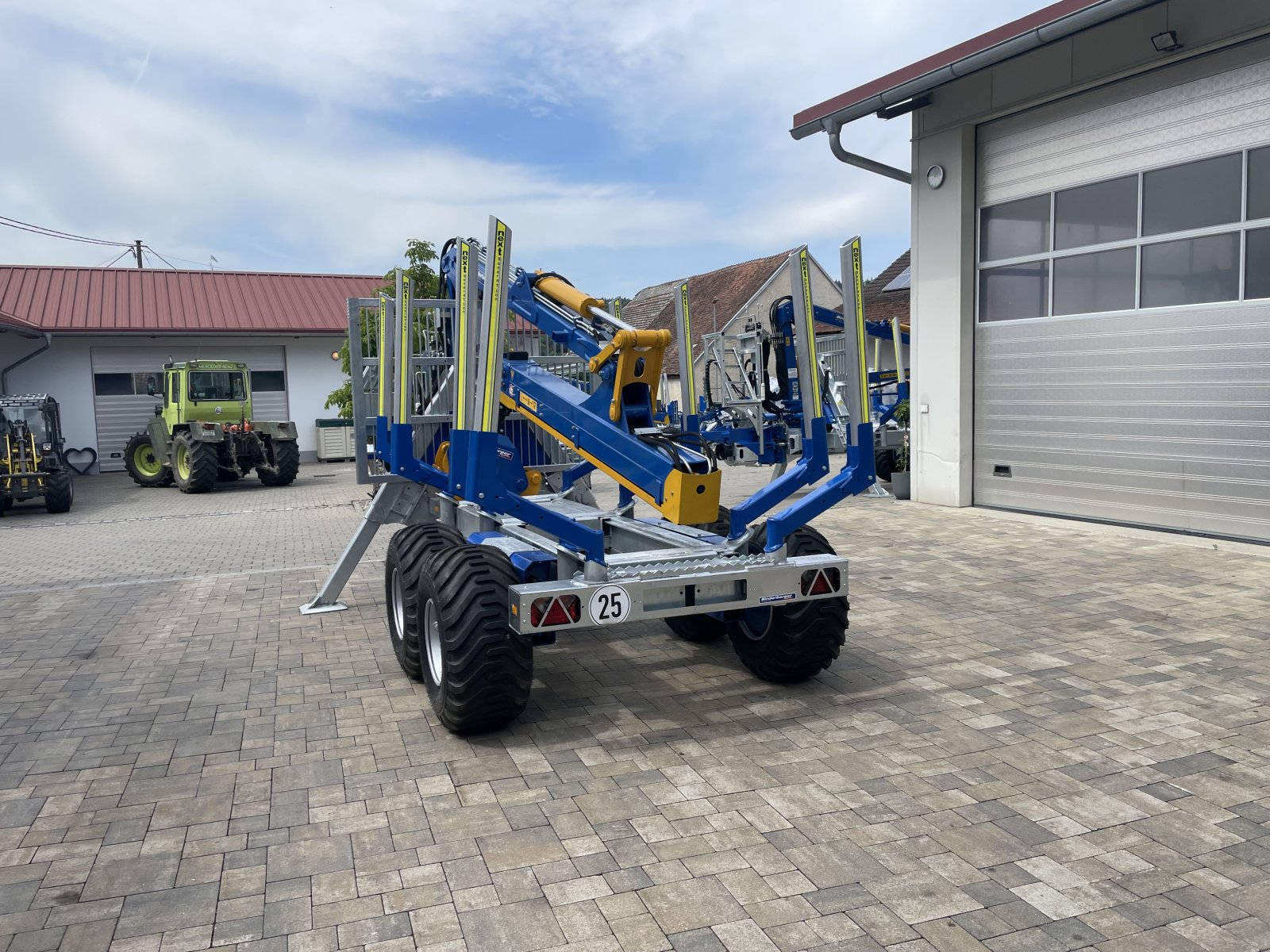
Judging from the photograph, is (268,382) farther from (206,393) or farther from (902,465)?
(902,465)

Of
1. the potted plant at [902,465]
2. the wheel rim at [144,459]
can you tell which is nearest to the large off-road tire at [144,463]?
the wheel rim at [144,459]

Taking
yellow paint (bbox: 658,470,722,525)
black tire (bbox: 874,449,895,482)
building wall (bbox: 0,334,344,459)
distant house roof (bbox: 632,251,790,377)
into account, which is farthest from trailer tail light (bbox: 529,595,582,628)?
distant house roof (bbox: 632,251,790,377)

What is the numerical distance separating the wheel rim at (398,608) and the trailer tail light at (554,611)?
4.92 feet

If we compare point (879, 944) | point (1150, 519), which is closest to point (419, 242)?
point (1150, 519)

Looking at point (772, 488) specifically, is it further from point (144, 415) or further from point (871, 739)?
point (144, 415)

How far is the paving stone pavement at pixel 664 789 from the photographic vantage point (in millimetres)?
3297

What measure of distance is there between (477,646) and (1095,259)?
9245 mm

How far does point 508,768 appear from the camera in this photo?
4.61m

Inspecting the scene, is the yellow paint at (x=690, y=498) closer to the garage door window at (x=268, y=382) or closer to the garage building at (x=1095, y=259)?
the garage building at (x=1095, y=259)

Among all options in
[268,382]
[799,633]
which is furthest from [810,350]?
[268,382]

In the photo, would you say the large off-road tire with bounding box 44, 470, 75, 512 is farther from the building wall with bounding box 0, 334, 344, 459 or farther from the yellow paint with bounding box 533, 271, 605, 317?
the yellow paint with bounding box 533, 271, 605, 317

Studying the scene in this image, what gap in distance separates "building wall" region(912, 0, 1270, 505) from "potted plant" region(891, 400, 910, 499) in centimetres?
56

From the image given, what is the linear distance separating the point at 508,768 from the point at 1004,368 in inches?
376

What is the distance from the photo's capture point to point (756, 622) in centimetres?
579
